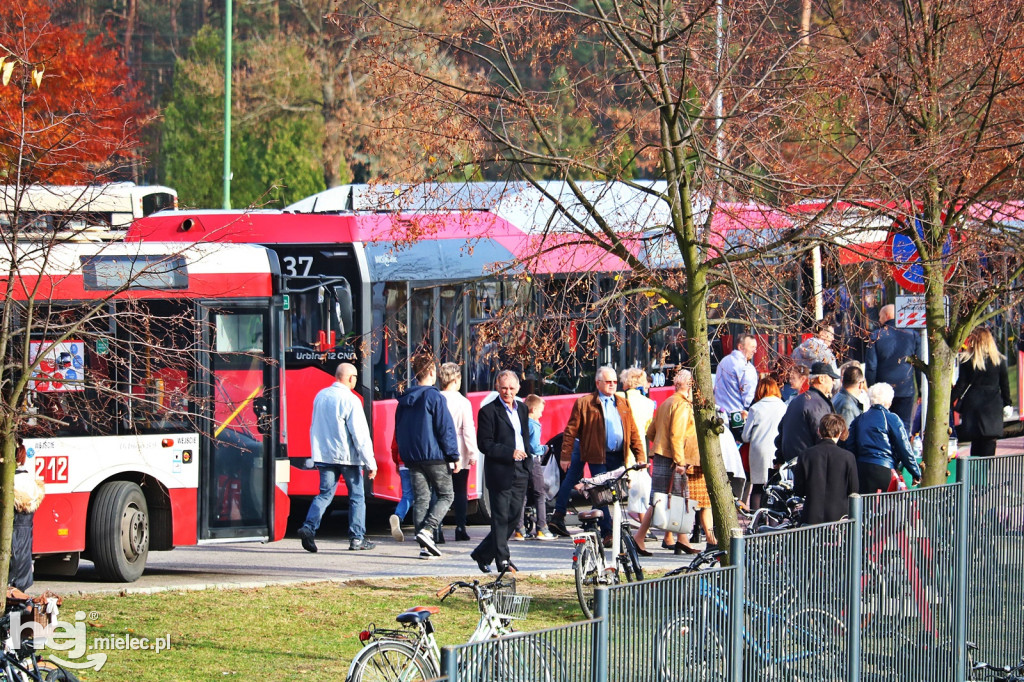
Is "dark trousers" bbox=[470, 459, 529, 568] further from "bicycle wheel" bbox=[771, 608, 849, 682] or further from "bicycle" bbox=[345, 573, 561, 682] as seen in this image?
"bicycle wheel" bbox=[771, 608, 849, 682]

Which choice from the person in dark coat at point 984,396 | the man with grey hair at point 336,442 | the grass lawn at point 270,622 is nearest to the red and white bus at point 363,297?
the man with grey hair at point 336,442

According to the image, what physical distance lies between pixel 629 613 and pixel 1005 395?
1091 centimetres

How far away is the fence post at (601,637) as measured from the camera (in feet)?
17.1

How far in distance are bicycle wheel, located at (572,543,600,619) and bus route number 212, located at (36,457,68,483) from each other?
4.64 meters

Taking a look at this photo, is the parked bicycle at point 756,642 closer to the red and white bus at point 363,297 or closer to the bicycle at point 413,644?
the bicycle at point 413,644

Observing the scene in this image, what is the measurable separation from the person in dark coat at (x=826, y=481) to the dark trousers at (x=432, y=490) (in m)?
4.54

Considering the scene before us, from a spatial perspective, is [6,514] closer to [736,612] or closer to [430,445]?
[736,612]

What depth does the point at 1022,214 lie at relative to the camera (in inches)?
573

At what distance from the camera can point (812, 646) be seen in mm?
6820

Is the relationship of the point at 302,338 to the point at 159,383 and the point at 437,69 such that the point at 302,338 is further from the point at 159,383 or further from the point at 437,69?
the point at 437,69

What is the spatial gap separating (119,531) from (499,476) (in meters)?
3.42

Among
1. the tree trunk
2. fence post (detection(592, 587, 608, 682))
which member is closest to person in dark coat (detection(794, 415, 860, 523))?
fence post (detection(592, 587, 608, 682))

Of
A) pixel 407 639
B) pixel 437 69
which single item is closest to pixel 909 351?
pixel 437 69

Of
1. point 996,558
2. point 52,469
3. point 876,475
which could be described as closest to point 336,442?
point 52,469
